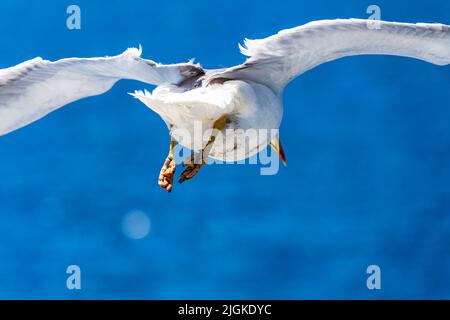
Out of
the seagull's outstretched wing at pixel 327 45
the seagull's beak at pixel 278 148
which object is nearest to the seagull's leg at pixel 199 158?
the seagull's outstretched wing at pixel 327 45

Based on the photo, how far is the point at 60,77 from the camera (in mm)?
6074

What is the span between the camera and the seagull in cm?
554

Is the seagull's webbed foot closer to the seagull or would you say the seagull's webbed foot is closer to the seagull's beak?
the seagull

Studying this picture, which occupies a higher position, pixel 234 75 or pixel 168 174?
pixel 234 75

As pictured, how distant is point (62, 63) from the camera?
592cm

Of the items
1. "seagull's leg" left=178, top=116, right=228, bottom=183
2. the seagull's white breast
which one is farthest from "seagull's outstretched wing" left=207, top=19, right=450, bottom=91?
"seagull's leg" left=178, top=116, right=228, bottom=183

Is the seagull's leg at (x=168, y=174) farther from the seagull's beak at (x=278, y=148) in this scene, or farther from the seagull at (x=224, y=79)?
the seagull's beak at (x=278, y=148)

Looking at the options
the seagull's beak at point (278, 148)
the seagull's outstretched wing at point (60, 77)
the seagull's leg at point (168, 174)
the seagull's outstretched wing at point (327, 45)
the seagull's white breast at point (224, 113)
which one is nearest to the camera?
the seagull's white breast at point (224, 113)

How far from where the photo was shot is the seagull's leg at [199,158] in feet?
18.5

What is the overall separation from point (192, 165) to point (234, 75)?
0.81m

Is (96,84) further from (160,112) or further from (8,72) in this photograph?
(160,112)

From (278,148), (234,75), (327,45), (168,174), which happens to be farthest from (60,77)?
(327,45)

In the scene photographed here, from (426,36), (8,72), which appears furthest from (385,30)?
(8,72)

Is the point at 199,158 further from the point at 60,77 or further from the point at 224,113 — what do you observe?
the point at 60,77
